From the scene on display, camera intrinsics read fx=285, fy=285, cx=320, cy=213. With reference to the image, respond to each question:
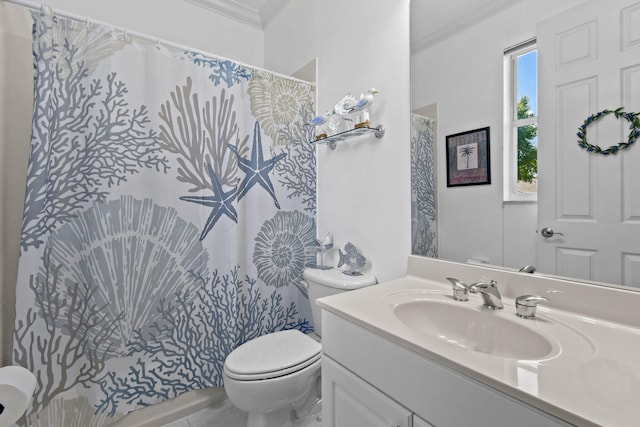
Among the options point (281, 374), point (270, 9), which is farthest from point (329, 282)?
point (270, 9)

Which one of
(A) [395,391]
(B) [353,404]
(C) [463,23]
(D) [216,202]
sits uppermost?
(C) [463,23]

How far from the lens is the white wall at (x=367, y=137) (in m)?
1.30

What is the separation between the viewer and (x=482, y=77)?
3.36 feet

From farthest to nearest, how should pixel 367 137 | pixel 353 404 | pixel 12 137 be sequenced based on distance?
pixel 367 137, pixel 12 137, pixel 353 404

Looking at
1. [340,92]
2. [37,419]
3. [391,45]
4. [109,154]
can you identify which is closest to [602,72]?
[391,45]

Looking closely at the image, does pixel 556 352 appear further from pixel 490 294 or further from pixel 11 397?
pixel 11 397

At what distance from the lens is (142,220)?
4.51 feet

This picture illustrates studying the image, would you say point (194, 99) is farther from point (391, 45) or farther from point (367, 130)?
point (391, 45)

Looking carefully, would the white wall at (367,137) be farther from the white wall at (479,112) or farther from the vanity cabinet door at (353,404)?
the vanity cabinet door at (353,404)

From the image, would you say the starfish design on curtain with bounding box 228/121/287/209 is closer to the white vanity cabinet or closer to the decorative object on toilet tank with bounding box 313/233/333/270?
the decorative object on toilet tank with bounding box 313/233/333/270

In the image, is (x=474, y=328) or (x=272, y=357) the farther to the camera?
(x=272, y=357)

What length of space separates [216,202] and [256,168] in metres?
0.31

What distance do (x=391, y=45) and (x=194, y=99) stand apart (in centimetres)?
102

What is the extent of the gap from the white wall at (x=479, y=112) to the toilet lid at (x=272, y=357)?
2.47 feet
